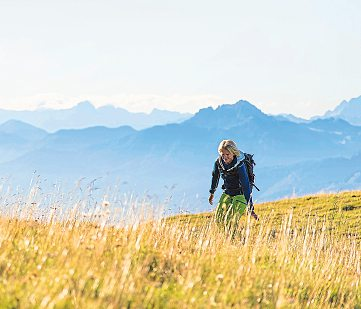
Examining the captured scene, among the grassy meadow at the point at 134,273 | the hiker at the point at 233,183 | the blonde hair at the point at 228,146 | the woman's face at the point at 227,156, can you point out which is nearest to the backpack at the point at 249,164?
the hiker at the point at 233,183

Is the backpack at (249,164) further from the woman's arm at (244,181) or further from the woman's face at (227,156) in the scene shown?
the woman's face at (227,156)

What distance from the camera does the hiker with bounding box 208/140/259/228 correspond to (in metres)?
13.1

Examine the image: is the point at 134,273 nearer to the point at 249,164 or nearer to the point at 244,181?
the point at 244,181

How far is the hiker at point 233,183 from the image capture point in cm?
1312

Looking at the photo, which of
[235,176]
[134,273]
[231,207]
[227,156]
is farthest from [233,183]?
[134,273]

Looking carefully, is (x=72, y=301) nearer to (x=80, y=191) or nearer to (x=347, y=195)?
(x=80, y=191)

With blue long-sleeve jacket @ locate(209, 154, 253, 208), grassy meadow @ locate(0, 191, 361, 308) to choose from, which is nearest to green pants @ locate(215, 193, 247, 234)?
blue long-sleeve jacket @ locate(209, 154, 253, 208)

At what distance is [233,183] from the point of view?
44.4 feet

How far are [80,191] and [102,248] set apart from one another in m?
3.17

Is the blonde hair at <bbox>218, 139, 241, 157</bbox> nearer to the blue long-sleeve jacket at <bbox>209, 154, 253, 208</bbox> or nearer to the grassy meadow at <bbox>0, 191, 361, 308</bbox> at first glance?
the blue long-sleeve jacket at <bbox>209, 154, 253, 208</bbox>

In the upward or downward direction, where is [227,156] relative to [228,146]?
downward

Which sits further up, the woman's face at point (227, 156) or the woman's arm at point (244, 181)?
the woman's face at point (227, 156)

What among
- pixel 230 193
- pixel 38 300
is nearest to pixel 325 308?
pixel 38 300

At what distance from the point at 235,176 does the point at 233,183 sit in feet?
0.53
